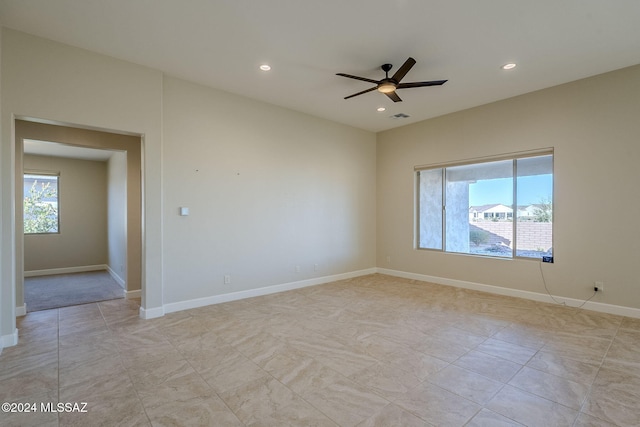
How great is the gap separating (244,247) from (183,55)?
9.24 ft

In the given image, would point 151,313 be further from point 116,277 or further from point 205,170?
point 116,277

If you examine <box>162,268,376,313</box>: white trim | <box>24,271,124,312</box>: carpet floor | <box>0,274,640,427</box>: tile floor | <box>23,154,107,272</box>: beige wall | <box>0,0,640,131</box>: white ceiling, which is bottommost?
<box>24,271,124,312</box>: carpet floor

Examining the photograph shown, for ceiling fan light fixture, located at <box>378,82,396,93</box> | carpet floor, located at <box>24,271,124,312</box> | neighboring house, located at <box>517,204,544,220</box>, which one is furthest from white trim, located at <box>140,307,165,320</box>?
neighboring house, located at <box>517,204,544,220</box>

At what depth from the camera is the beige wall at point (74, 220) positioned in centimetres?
701

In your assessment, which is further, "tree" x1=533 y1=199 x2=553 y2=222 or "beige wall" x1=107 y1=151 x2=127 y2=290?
"beige wall" x1=107 y1=151 x2=127 y2=290

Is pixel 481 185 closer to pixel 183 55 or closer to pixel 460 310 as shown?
pixel 460 310

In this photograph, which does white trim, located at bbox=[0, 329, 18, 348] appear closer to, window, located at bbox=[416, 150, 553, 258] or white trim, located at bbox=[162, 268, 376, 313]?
white trim, located at bbox=[162, 268, 376, 313]

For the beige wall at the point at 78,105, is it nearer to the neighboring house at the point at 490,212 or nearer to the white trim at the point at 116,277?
the white trim at the point at 116,277

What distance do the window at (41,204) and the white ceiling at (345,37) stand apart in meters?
5.61

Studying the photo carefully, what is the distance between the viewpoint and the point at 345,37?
10.5ft

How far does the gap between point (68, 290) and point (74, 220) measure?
285 centimetres

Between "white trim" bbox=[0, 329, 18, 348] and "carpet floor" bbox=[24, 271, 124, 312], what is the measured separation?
1.50m

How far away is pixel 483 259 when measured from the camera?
5.28m

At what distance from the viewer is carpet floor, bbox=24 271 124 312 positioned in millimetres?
4668
